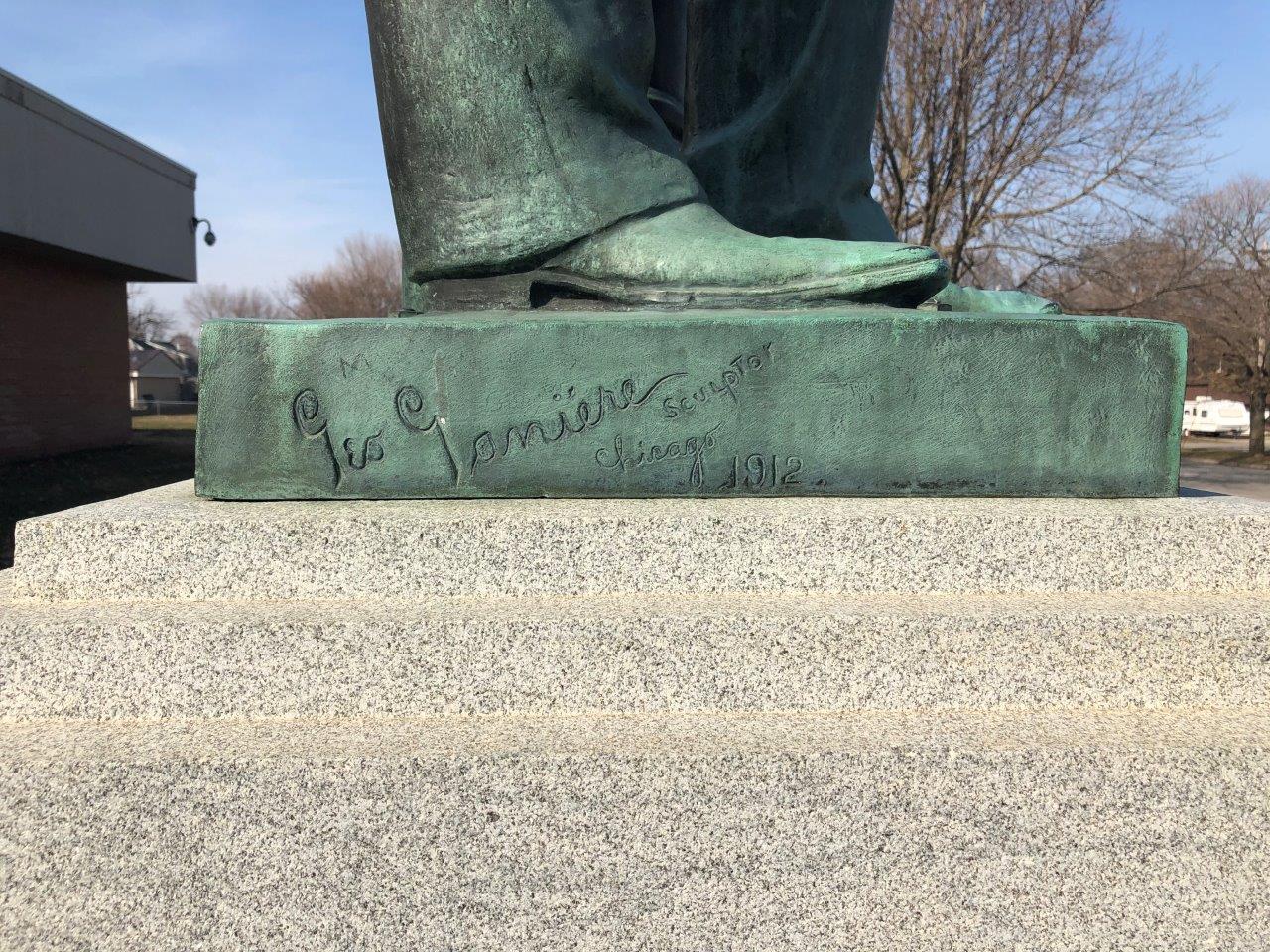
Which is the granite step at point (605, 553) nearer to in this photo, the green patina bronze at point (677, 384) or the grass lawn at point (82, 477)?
the green patina bronze at point (677, 384)

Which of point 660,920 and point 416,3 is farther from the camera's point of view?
point 416,3

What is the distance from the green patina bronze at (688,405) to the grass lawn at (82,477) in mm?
7289

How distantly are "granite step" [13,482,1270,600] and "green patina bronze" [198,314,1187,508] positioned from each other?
0.57 feet

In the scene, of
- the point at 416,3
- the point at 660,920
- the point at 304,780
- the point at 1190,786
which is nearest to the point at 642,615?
the point at 660,920

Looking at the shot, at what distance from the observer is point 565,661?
1737 millimetres

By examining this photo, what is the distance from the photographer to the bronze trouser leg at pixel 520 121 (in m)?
2.32

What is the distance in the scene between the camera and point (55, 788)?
1535 mm

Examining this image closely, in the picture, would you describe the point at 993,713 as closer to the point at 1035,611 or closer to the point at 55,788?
the point at 1035,611

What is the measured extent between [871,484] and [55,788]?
5.05 ft

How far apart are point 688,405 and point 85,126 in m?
15.6

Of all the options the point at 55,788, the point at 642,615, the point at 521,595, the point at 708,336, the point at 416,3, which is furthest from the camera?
the point at 416,3

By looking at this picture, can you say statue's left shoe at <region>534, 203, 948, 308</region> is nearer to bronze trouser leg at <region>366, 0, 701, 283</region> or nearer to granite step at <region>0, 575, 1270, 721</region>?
bronze trouser leg at <region>366, 0, 701, 283</region>
